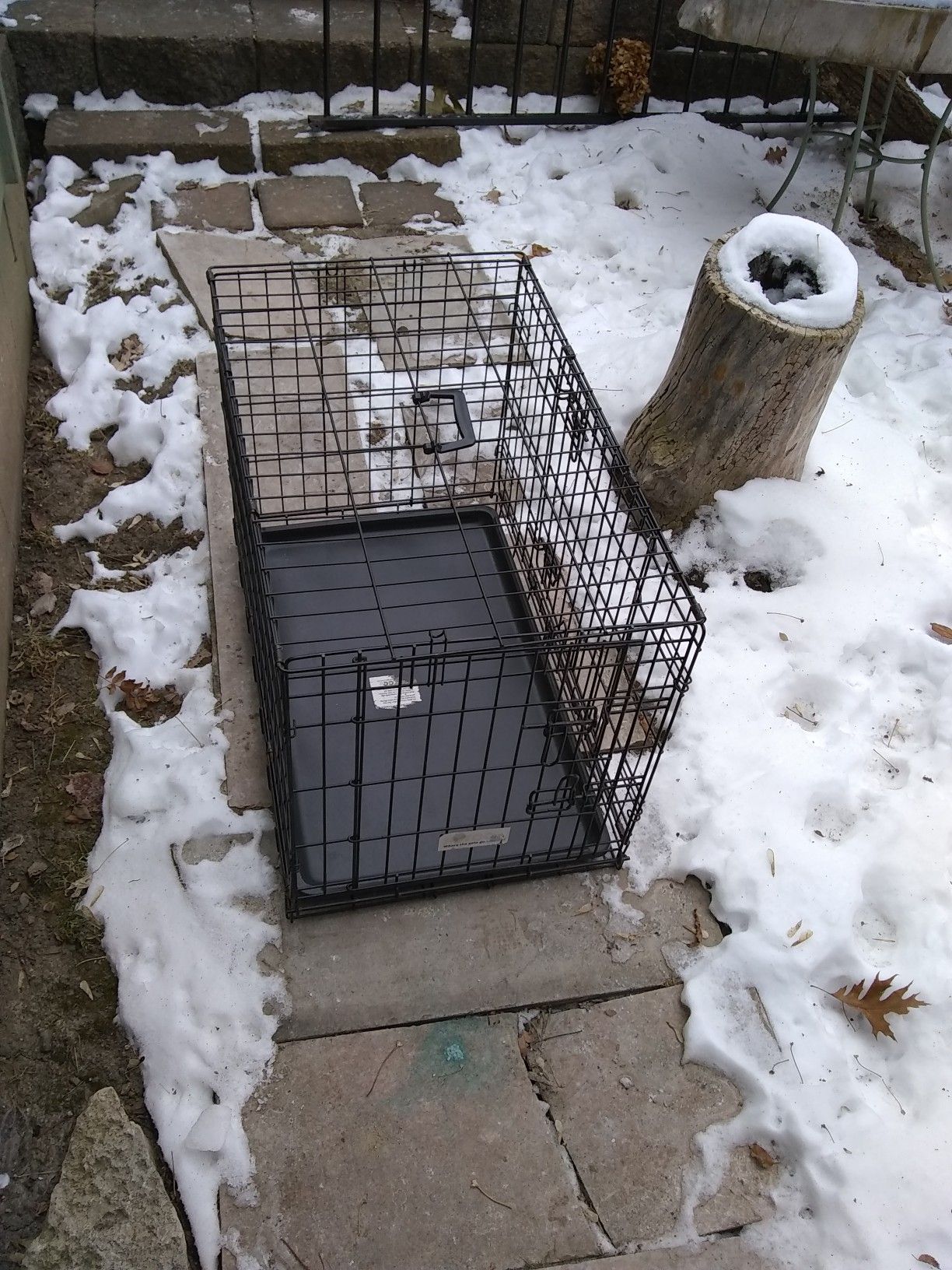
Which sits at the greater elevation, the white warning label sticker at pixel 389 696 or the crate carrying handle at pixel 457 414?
the crate carrying handle at pixel 457 414

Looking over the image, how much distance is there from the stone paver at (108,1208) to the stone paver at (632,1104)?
0.73m

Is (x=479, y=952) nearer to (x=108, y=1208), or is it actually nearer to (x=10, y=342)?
(x=108, y=1208)

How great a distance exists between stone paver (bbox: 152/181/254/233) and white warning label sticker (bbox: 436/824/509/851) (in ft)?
9.48

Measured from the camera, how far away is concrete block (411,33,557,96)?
4656 mm

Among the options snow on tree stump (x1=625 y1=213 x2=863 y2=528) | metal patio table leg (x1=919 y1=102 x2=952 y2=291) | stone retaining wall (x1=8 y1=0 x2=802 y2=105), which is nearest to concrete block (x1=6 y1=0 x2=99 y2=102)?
stone retaining wall (x1=8 y1=0 x2=802 y2=105)

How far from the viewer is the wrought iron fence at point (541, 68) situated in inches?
179

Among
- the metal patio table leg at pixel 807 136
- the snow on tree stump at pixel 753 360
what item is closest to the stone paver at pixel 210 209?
the snow on tree stump at pixel 753 360

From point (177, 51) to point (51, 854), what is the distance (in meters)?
3.52

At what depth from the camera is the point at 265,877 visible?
2256 millimetres

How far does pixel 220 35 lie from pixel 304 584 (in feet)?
9.71

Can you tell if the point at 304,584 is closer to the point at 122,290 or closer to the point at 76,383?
the point at 76,383

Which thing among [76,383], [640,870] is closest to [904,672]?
[640,870]

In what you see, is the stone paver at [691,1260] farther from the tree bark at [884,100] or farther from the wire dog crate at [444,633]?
the tree bark at [884,100]

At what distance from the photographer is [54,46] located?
418 cm
